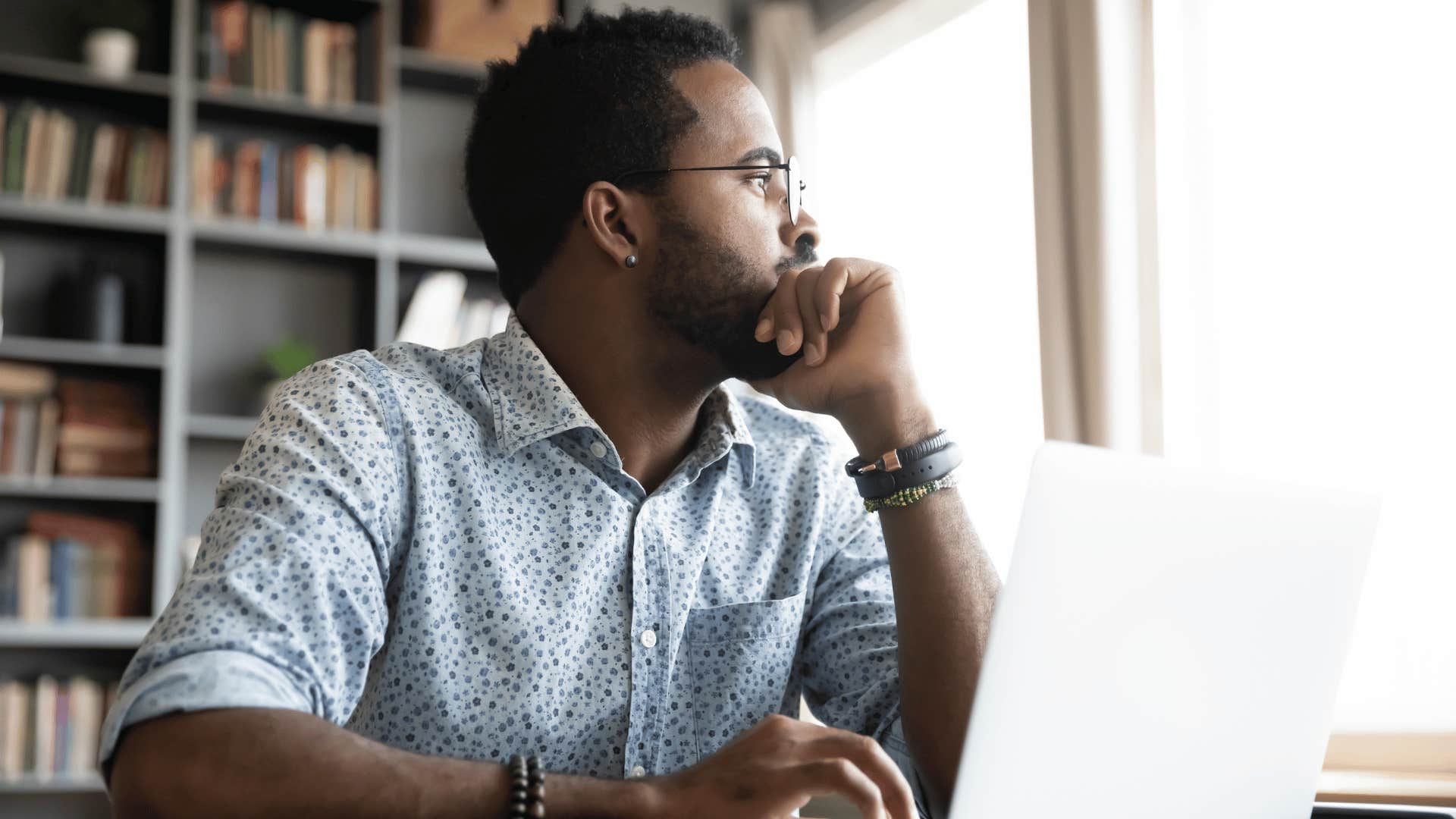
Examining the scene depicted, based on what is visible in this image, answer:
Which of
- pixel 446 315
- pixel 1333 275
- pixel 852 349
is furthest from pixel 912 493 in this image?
pixel 446 315

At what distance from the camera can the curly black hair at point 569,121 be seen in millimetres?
1465

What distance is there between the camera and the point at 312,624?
945 millimetres

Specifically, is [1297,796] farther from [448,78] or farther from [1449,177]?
[448,78]

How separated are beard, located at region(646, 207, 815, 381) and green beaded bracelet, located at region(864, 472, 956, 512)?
0.24 meters

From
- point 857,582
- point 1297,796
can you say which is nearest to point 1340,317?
point 857,582

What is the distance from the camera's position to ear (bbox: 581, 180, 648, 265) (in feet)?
4.71

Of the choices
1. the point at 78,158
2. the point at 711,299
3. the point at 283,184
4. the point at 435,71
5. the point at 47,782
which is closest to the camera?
the point at 711,299

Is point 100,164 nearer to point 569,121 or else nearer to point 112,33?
point 112,33

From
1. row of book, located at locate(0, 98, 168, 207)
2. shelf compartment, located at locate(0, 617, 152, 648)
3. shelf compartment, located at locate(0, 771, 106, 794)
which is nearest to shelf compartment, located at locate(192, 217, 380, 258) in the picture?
row of book, located at locate(0, 98, 168, 207)

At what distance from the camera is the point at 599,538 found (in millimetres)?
1231

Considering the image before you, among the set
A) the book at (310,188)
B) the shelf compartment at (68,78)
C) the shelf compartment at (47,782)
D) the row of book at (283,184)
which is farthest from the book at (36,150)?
the shelf compartment at (47,782)

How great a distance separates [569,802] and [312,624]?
0.88ft

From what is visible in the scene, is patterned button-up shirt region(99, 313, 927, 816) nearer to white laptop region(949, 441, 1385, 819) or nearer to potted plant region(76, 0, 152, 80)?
white laptop region(949, 441, 1385, 819)

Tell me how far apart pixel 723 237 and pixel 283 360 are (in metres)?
2.36
